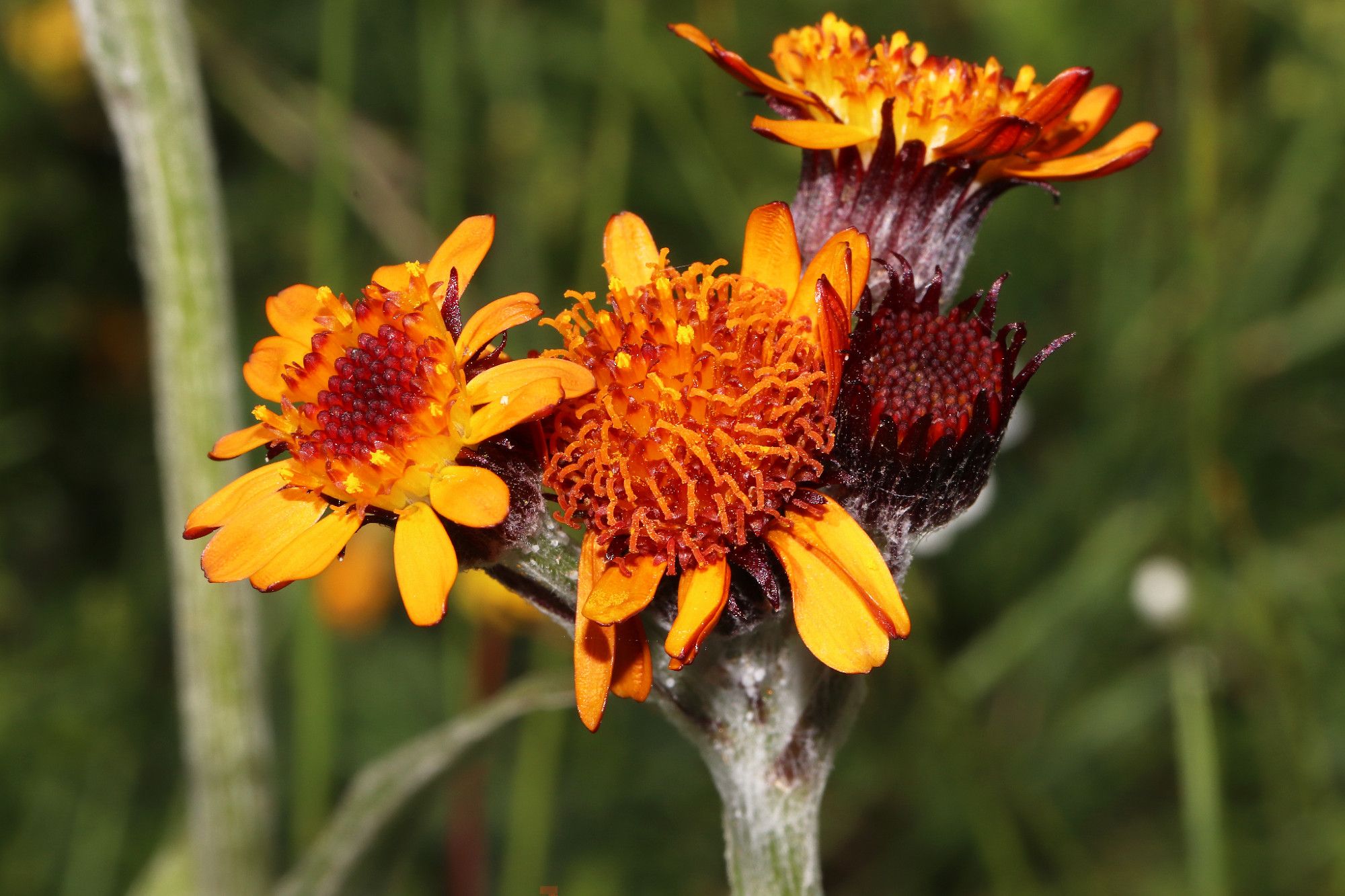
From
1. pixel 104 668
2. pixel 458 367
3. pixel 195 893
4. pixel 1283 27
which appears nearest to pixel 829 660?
pixel 458 367

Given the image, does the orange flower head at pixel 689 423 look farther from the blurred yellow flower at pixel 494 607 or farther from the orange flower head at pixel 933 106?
the blurred yellow flower at pixel 494 607

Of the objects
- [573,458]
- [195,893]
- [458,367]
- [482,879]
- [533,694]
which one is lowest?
[482,879]

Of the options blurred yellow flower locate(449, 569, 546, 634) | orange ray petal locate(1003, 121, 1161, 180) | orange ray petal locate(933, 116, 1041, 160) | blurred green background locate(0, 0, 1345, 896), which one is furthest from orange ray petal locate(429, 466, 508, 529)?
blurred yellow flower locate(449, 569, 546, 634)

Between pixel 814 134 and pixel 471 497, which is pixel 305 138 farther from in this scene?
pixel 471 497

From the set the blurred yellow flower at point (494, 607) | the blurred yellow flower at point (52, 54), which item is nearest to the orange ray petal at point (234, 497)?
the blurred yellow flower at point (494, 607)

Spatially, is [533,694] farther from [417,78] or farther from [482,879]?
[417,78]

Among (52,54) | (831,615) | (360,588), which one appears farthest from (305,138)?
(831,615)
